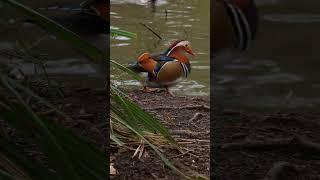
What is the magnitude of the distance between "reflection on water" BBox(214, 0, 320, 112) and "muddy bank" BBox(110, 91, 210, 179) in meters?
0.14

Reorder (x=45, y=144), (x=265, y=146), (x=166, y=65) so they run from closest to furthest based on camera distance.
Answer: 1. (x=45, y=144)
2. (x=265, y=146)
3. (x=166, y=65)

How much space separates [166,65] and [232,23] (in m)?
0.68

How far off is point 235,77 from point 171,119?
0.50 m

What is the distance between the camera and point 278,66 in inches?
34.2

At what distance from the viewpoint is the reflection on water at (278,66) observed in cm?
79

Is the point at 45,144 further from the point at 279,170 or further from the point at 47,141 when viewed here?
the point at 279,170

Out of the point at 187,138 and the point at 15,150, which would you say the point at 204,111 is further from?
the point at 15,150

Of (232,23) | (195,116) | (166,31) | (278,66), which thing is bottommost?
(195,116)

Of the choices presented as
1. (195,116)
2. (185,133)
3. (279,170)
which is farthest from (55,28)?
(195,116)

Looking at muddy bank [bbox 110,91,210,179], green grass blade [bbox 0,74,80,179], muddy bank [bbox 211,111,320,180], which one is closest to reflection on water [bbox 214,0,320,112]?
muddy bank [bbox 211,111,320,180]

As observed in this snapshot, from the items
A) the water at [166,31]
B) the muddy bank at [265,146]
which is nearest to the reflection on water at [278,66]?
the muddy bank at [265,146]

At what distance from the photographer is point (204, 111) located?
151 centimetres

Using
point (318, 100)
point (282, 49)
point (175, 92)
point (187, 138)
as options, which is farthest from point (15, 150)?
point (175, 92)

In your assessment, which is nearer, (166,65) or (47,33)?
(47,33)
